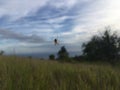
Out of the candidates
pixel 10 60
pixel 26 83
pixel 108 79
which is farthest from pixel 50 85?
pixel 10 60

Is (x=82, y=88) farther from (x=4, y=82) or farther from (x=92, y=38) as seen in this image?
(x=92, y=38)

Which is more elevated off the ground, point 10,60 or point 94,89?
point 10,60

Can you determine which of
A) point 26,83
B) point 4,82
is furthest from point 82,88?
point 4,82

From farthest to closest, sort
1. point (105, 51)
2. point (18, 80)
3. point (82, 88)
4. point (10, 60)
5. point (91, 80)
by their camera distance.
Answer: point (105, 51) → point (10, 60) → point (91, 80) → point (18, 80) → point (82, 88)

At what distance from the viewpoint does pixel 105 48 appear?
37.3 meters

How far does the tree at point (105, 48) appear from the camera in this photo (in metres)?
36.2

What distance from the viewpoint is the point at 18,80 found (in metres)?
4.41

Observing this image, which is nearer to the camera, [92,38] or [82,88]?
[82,88]

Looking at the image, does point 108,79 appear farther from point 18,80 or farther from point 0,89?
point 0,89

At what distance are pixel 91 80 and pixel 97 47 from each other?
1328 inches

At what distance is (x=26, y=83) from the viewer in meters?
4.18

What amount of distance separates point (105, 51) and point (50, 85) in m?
33.1

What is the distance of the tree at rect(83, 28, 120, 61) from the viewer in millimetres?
36219

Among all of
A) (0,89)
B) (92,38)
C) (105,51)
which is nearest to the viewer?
(0,89)
